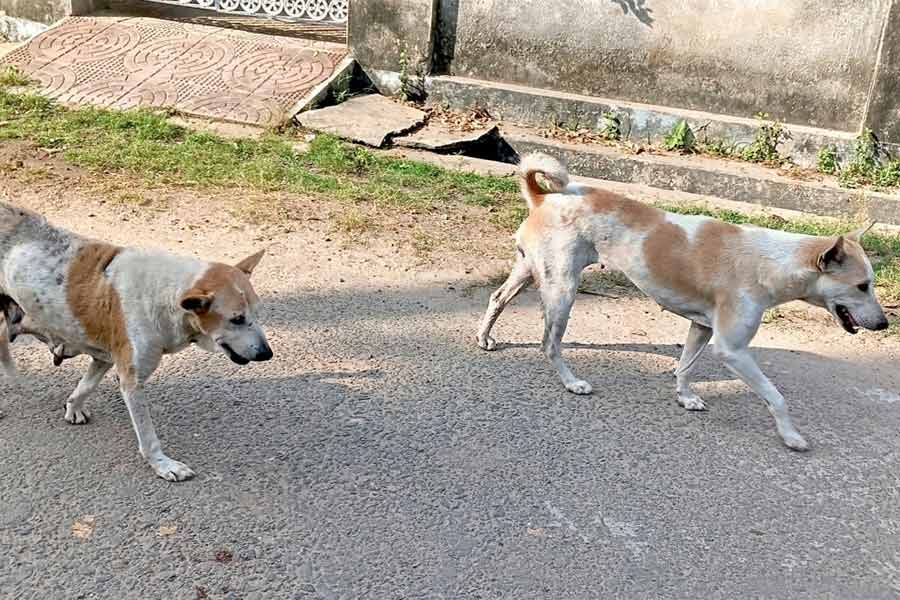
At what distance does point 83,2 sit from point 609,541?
8979 mm

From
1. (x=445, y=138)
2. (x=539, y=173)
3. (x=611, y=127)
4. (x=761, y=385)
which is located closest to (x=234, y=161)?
(x=445, y=138)

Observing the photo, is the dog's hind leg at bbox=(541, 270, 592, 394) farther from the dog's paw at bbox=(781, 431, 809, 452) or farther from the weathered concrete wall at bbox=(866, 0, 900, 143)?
the weathered concrete wall at bbox=(866, 0, 900, 143)

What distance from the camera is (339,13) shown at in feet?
33.7

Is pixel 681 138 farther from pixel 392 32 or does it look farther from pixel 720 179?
pixel 392 32

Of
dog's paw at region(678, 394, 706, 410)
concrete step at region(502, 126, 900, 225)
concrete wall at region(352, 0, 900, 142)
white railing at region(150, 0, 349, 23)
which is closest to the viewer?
dog's paw at region(678, 394, 706, 410)

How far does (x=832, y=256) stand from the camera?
4.59 m

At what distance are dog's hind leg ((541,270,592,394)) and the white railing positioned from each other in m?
6.11

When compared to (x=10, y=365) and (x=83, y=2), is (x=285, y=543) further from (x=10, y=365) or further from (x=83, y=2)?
(x=83, y=2)

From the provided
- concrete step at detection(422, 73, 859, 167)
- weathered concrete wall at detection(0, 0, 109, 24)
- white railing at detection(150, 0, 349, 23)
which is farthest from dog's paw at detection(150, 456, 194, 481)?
weathered concrete wall at detection(0, 0, 109, 24)

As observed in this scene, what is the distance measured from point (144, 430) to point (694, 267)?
277 centimetres

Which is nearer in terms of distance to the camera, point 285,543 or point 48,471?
point 285,543

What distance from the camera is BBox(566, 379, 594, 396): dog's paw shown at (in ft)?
16.8

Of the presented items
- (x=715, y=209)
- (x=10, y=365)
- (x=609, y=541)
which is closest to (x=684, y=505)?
(x=609, y=541)

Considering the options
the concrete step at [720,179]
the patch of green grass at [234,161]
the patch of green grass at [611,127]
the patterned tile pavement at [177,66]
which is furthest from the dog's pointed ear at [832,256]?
the patterned tile pavement at [177,66]
